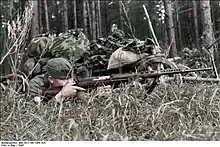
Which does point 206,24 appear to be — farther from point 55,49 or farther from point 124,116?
point 124,116

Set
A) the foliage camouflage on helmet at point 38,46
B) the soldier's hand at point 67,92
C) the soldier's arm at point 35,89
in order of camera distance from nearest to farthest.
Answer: the soldier's hand at point 67,92
the soldier's arm at point 35,89
the foliage camouflage on helmet at point 38,46

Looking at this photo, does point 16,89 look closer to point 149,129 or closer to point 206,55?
point 149,129

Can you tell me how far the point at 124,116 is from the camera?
4.42ft

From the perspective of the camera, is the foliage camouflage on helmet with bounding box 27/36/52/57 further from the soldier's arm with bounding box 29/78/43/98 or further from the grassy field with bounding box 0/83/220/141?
the grassy field with bounding box 0/83/220/141

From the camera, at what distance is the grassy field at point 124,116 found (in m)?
1.28

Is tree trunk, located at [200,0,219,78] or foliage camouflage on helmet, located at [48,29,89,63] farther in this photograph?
tree trunk, located at [200,0,219,78]

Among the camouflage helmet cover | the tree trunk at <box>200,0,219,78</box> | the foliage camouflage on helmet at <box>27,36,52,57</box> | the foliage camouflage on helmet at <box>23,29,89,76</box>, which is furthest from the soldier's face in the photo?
the tree trunk at <box>200,0,219,78</box>

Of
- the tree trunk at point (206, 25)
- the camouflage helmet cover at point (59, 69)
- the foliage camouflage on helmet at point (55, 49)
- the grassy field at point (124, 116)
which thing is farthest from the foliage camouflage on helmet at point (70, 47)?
the tree trunk at point (206, 25)

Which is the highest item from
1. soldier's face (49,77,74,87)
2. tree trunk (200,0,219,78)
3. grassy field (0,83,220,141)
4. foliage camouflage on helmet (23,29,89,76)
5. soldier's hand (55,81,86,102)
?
tree trunk (200,0,219,78)

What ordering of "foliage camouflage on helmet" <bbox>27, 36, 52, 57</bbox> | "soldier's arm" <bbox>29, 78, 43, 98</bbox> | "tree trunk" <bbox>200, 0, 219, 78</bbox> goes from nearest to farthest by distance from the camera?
"soldier's arm" <bbox>29, 78, 43, 98</bbox>
"foliage camouflage on helmet" <bbox>27, 36, 52, 57</bbox>
"tree trunk" <bbox>200, 0, 219, 78</bbox>

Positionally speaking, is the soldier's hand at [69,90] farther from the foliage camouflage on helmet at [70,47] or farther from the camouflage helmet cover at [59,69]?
the foliage camouflage on helmet at [70,47]

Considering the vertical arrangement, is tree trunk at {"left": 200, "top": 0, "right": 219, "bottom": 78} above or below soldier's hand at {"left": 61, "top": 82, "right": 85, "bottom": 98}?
above

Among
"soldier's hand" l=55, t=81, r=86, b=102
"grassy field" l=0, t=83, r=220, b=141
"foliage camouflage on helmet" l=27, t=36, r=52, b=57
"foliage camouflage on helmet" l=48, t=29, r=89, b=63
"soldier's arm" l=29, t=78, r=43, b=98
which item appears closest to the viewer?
"grassy field" l=0, t=83, r=220, b=141

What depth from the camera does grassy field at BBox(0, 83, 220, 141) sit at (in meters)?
1.28
